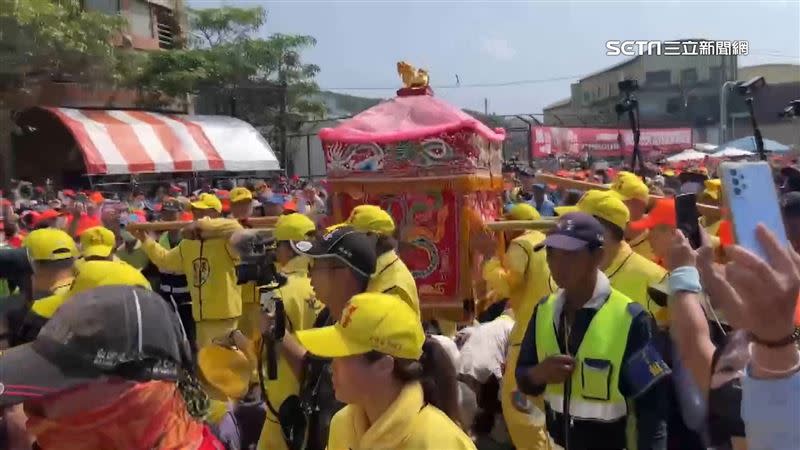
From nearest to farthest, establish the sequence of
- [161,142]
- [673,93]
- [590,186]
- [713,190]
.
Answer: [590,186] → [713,190] → [161,142] → [673,93]

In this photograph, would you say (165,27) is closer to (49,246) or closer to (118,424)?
(49,246)

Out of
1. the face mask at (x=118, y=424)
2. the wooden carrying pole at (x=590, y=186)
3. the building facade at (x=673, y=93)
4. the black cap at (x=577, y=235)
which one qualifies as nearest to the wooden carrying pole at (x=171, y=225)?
the wooden carrying pole at (x=590, y=186)

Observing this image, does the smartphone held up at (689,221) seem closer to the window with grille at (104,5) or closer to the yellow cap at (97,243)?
the yellow cap at (97,243)

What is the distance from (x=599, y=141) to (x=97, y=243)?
27.9 meters

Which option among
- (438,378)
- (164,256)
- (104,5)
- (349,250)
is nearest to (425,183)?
(164,256)

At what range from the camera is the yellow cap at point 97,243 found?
552 cm

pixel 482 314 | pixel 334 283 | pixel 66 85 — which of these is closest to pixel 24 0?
pixel 66 85

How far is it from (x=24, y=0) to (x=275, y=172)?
26.7 feet

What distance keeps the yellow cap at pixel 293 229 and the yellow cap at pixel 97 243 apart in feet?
3.58

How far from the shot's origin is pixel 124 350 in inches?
66.4

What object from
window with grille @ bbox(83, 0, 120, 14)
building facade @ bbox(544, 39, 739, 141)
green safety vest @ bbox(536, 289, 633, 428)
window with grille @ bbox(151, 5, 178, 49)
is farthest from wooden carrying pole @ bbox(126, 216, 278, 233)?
building facade @ bbox(544, 39, 739, 141)

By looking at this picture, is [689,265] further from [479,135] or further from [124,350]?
[479,135]

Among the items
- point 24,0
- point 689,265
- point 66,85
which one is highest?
point 24,0

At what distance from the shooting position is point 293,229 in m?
5.54
